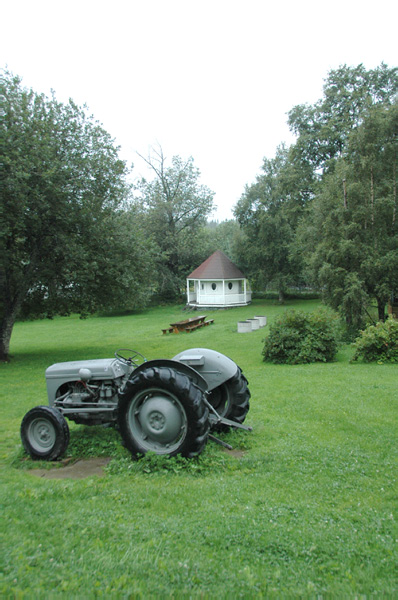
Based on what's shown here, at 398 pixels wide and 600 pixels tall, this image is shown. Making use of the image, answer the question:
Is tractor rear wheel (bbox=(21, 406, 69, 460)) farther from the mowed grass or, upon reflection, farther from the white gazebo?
the white gazebo

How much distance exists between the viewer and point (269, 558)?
2.89 metres

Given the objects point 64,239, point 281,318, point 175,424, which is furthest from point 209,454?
point 64,239

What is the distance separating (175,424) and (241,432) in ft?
4.45

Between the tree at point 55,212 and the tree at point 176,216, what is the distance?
89.0ft

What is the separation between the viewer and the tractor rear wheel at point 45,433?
18.2 feet

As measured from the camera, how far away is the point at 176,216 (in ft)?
152

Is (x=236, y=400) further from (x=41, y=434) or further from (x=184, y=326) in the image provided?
(x=184, y=326)

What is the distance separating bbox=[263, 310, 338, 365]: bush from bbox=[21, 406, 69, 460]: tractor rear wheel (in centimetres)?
919

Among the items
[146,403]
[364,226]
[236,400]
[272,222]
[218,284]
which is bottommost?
[236,400]

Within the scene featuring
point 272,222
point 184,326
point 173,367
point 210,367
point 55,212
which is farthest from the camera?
point 272,222

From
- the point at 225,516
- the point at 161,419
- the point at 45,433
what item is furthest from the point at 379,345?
the point at 225,516

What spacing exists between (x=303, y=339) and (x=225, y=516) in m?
10.9

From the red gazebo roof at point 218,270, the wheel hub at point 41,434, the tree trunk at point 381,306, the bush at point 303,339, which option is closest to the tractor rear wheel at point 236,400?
the wheel hub at point 41,434

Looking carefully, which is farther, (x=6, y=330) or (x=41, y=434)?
(x=6, y=330)
